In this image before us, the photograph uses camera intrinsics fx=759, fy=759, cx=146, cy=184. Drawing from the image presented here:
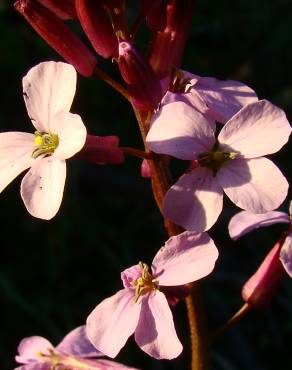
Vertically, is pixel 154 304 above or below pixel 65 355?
above

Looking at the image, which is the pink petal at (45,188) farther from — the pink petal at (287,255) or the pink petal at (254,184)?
the pink petal at (287,255)

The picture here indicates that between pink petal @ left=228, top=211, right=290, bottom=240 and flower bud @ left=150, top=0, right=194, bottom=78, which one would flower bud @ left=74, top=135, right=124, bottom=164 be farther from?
pink petal @ left=228, top=211, right=290, bottom=240

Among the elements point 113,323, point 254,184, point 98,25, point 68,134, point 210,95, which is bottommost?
point 113,323

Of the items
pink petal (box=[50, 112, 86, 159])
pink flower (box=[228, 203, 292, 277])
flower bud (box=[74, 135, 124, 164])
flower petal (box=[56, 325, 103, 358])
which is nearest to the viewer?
pink petal (box=[50, 112, 86, 159])

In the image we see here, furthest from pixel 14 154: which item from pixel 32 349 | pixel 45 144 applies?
pixel 32 349

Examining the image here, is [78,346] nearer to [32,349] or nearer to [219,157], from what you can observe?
[32,349]

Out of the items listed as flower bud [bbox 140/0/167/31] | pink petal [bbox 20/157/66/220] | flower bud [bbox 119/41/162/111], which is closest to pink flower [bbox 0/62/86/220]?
pink petal [bbox 20/157/66/220]
